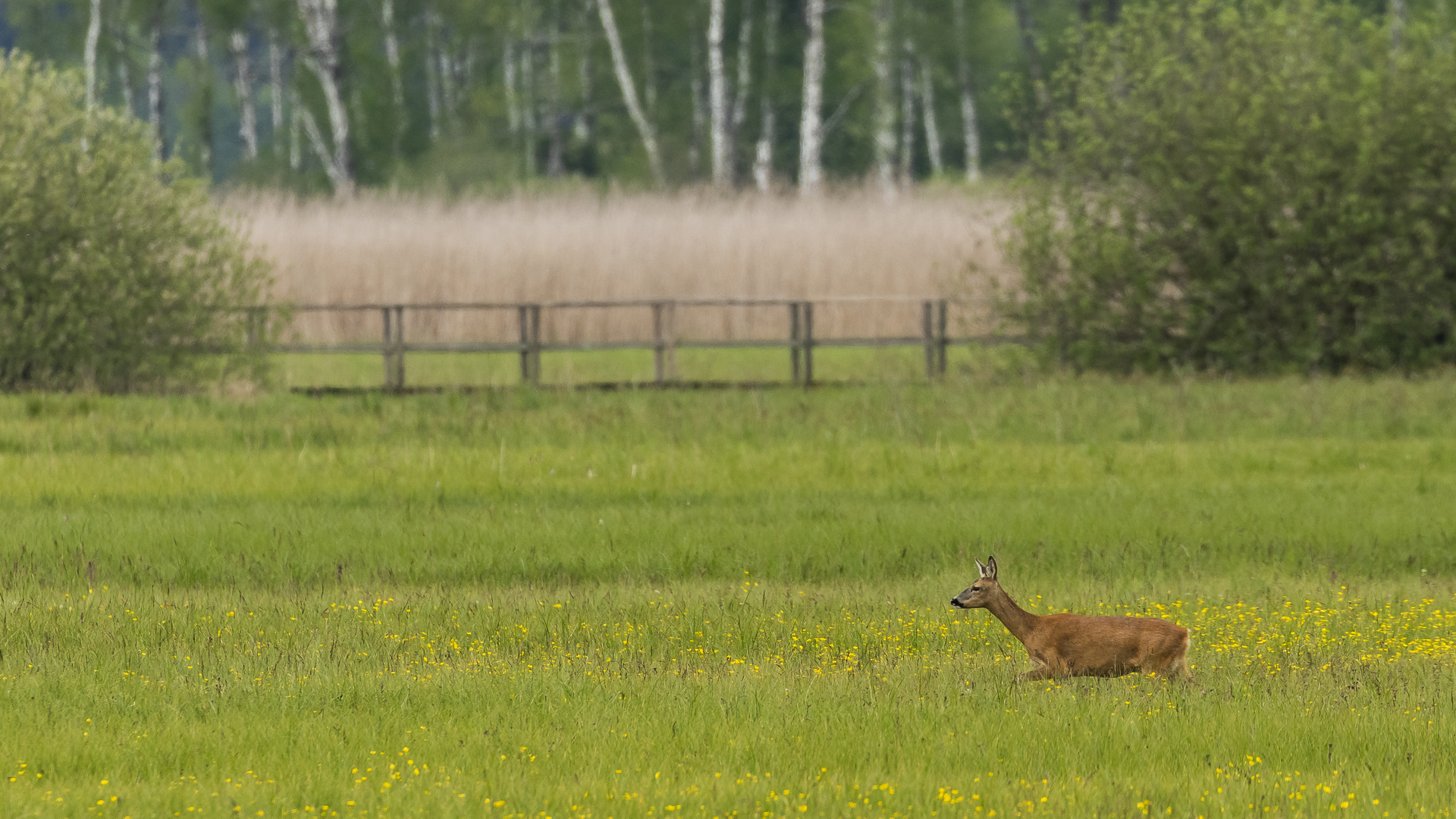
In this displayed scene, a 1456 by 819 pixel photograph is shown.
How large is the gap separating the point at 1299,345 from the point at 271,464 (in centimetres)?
1370

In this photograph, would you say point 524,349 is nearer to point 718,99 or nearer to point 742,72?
point 718,99

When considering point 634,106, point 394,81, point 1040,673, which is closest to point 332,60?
point 634,106

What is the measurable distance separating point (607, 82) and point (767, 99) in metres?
7.15

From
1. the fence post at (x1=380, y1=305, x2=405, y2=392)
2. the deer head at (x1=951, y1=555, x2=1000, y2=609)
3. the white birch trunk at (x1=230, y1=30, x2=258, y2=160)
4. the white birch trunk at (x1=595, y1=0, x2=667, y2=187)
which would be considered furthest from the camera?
the white birch trunk at (x1=230, y1=30, x2=258, y2=160)

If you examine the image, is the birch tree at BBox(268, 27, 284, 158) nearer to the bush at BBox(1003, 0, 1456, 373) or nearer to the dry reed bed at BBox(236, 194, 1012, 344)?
the dry reed bed at BBox(236, 194, 1012, 344)

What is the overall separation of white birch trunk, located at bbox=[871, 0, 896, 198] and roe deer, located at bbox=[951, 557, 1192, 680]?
37241mm

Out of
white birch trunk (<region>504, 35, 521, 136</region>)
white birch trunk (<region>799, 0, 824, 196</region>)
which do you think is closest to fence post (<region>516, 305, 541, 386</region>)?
white birch trunk (<region>799, 0, 824, 196</region>)

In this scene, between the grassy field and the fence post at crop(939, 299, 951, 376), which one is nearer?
the grassy field

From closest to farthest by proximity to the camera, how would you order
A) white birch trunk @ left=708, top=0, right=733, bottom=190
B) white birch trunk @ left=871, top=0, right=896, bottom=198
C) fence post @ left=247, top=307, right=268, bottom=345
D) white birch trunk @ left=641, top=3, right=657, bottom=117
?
1. fence post @ left=247, top=307, right=268, bottom=345
2. white birch trunk @ left=708, top=0, right=733, bottom=190
3. white birch trunk @ left=871, top=0, right=896, bottom=198
4. white birch trunk @ left=641, top=3, right=657, bottom=117

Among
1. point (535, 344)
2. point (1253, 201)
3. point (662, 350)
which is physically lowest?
point (662, 350)

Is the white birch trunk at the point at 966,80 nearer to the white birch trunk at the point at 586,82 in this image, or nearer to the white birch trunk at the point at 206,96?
the white birch trunk at the point at 586,82

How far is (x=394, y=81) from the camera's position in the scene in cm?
5838

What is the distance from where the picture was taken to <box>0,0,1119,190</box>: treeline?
51812mm

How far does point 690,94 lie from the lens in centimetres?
5878
